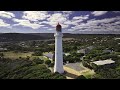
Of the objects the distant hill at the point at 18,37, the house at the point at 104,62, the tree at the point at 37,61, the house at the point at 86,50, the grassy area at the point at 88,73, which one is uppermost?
the distant hill at the point at 18,37

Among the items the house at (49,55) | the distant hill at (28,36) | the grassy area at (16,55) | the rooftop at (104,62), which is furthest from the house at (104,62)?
the grassy area at (16,55)

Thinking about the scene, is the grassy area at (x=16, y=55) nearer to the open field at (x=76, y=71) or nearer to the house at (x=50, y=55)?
the house at (x=50, y=55)

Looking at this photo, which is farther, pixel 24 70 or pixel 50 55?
pixel 50 55

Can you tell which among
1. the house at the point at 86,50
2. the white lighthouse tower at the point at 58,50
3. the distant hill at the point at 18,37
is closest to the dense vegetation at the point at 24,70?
the white lighthouse tower at the point at 58,50

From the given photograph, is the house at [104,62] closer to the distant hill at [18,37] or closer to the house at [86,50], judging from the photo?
the house at [86,50]

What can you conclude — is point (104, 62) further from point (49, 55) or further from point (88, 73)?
point (49, 55)

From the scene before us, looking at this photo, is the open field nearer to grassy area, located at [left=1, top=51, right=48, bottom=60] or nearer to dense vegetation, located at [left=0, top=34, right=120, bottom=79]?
dense vegetation, located at [left=0, top=34, right=120, bottom=79]

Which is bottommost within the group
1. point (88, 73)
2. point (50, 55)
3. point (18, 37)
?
point (88, 73)

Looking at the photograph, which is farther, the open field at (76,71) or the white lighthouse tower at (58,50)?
the white lighthouse tower at (58,50)

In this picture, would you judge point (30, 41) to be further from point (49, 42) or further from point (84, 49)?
point (84, 49)

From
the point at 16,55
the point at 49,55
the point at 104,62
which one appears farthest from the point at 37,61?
the point at 104,62

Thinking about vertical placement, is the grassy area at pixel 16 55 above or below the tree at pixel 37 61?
above

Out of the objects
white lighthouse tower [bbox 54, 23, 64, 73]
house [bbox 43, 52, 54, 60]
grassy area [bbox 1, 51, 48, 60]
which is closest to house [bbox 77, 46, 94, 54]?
white lighthouse tower [bbox 54, 23, 64, 73]
